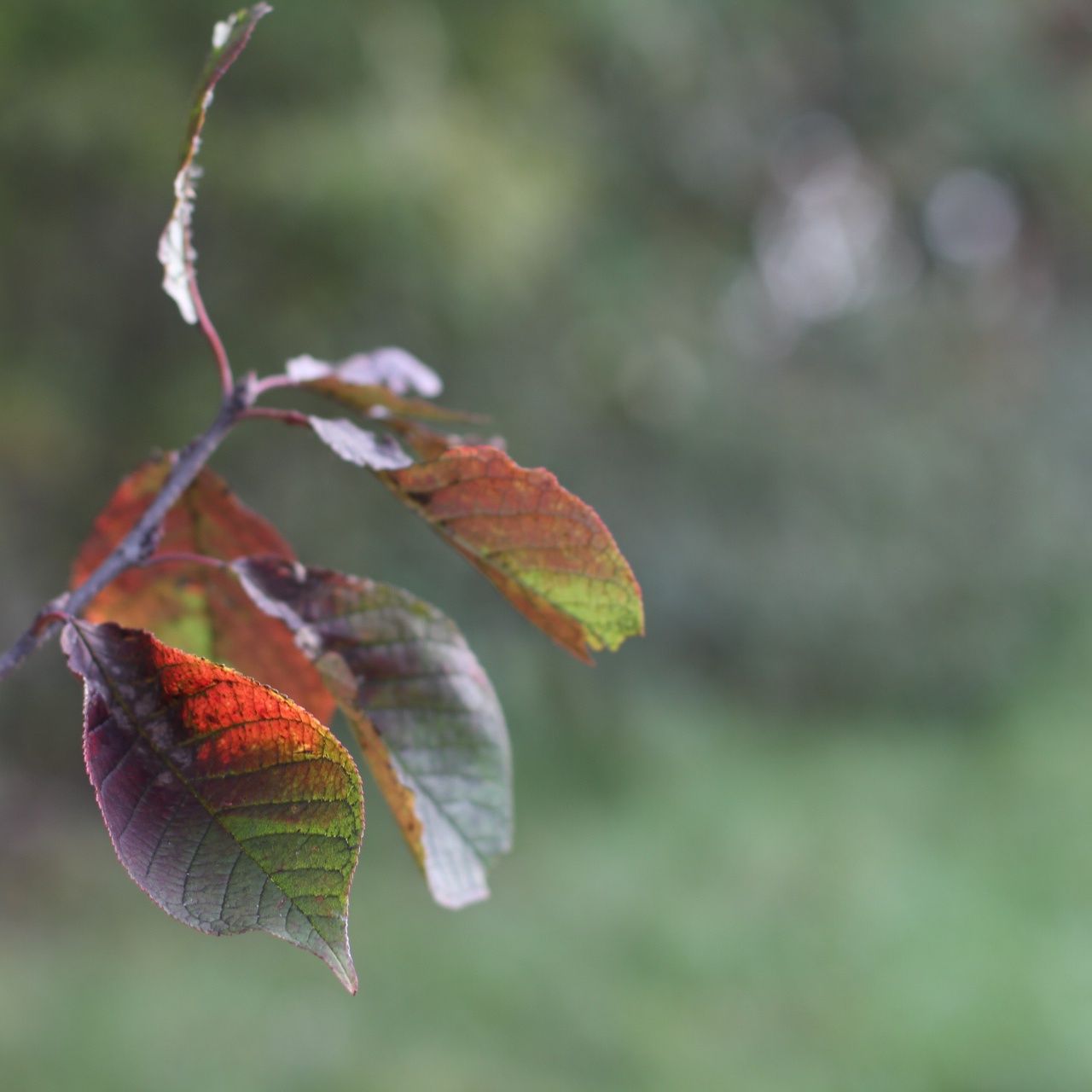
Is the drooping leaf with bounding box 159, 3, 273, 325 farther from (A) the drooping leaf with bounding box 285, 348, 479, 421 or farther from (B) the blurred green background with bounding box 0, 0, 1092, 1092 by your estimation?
(B) the blurred green background with bounding box 0, 0, 1092, 1092

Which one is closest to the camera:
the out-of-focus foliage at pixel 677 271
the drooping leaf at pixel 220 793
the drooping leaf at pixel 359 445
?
the drooping leaf at pixel 220 793

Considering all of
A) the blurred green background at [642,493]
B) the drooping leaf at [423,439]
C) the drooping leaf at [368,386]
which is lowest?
the drooping leaf at [423,439]

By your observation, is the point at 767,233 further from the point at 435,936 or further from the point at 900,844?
the point at 435,936

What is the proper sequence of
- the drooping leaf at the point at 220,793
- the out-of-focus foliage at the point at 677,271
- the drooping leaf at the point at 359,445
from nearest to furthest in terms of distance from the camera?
the drooping leaf at the point at 220,793 < the drooping leaf at the point at 359,445 < the out-of-focus foliage at the point at 677,271

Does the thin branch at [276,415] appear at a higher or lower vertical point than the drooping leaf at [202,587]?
higher

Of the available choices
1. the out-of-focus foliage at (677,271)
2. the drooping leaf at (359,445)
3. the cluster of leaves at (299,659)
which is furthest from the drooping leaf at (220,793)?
the out-of-focus foliage at (677,271)

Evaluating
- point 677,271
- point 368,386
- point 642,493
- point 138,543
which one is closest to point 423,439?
point 368,386

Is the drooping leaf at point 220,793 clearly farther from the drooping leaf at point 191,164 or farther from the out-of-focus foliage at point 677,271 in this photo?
the out-of-focus foliage at point 677,271
